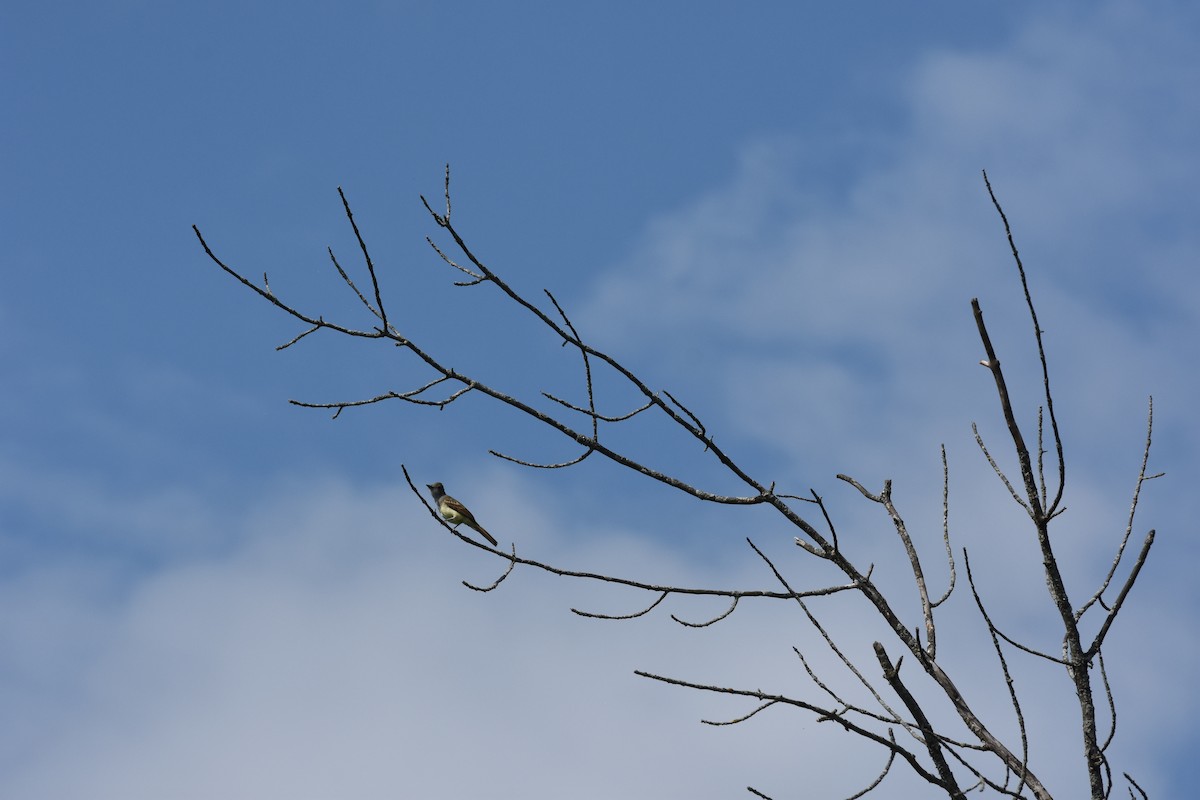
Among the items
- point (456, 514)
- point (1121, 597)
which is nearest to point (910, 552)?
point (1121, 597)

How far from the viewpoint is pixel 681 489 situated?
15.1 feet

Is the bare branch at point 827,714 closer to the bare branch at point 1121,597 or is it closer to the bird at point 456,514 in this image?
the bare branch at point 1121,597

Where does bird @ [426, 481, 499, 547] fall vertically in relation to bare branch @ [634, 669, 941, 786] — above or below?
above

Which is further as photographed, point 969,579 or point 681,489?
point 681,489

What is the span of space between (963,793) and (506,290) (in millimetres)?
2408

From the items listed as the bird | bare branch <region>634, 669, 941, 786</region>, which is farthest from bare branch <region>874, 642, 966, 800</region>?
the bird

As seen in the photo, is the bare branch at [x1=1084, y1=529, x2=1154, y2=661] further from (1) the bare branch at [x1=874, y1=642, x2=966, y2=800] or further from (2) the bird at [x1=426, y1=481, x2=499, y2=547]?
(2) the bird at [x1=426, y1=481, x2=499, y2=547]

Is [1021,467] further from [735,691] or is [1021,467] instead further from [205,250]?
[205,250]

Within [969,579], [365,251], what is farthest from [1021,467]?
[365,251]

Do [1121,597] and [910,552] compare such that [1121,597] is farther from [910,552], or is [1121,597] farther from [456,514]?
[456,514]

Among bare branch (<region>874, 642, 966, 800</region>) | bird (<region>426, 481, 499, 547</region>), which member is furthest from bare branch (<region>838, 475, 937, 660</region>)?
bird (<region>426, 481, 499, 547</region>)

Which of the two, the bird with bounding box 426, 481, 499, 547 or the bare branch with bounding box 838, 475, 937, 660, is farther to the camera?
the bird with bounding box 426, 481, 499, 547

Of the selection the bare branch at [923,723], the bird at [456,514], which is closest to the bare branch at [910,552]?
the bare branch at [923,723]

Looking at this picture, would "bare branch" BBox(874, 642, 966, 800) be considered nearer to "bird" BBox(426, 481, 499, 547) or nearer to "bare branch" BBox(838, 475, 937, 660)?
"bare branch" BBox(838, 475, 937, 660)
